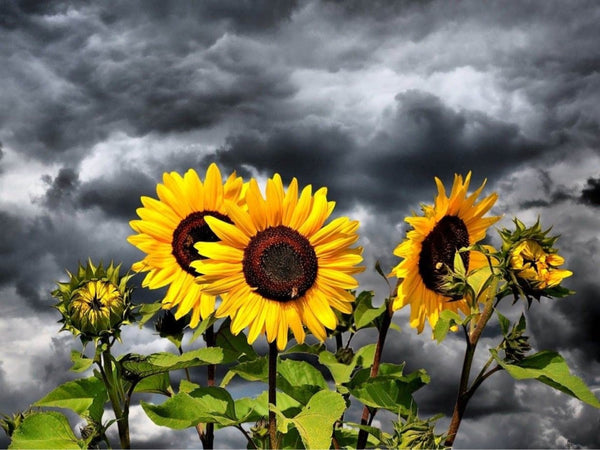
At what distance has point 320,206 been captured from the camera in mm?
3119

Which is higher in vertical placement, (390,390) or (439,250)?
(439,250)

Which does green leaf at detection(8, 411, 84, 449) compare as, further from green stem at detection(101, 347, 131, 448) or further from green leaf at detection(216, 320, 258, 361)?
green leaf at detection(216, 320, 258, 361)

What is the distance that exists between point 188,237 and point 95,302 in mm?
687

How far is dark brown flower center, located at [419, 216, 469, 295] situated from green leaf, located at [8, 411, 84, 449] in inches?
66.4

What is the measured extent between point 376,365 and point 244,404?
26.1 inches

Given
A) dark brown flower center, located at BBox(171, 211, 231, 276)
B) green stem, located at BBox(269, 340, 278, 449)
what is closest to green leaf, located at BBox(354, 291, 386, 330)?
green stem, located at BBox(269, 340, 278, 449)

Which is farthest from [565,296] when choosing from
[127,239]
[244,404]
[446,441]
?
[127,239]

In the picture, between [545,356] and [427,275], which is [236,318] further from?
[545,356]

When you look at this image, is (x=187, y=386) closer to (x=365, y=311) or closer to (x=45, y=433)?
(x=45, y=433)

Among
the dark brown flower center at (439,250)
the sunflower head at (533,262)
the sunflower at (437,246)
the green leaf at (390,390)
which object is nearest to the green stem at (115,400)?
the green leaf at (390,390)

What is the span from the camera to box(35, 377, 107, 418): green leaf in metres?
3.53

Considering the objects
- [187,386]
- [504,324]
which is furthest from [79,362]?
[504,324]

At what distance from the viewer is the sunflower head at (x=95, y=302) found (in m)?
3.03

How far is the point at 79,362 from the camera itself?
11.3ft
